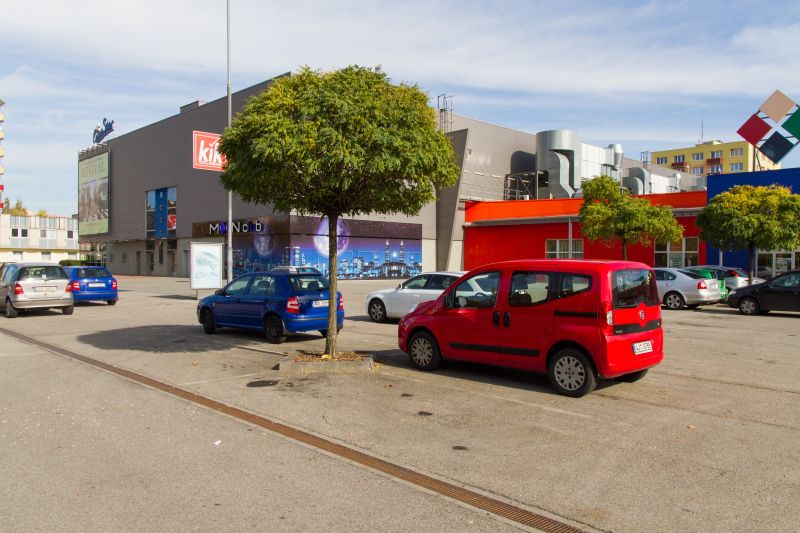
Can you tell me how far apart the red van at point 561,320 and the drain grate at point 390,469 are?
3188mm

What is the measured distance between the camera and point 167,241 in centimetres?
5359

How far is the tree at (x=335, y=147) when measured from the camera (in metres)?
8.58

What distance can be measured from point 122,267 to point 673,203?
1958 inches

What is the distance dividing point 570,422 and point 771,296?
15.2m

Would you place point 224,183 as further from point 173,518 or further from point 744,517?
point 744,517

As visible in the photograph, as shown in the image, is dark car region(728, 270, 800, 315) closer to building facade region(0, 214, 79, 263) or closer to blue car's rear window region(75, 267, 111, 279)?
blue car's rear window region(75, 267, 111, 279)

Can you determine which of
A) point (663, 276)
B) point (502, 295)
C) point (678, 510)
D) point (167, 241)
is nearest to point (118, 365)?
point (502, 295)

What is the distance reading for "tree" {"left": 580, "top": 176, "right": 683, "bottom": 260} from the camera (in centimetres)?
2588

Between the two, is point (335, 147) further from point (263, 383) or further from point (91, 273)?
point (91, 273)

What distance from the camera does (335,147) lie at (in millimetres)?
8484

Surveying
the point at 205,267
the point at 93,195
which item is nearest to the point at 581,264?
the point at 205,267

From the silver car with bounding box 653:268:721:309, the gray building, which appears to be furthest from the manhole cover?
the gray building

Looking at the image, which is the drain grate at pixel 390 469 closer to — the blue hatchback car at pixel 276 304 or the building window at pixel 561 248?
the blue hatchback car at pixel 276 304

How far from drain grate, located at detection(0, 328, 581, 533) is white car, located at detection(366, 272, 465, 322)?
786 cm
